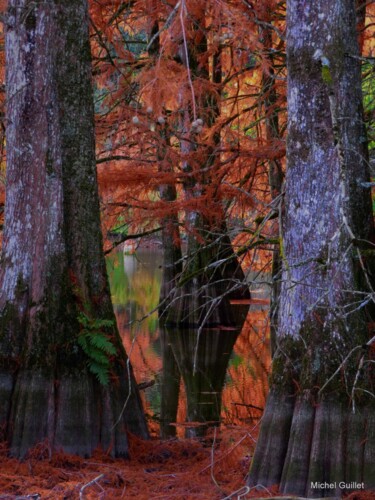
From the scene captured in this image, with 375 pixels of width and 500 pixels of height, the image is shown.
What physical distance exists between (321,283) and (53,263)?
7.34 feet

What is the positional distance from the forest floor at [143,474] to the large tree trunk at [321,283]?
22cm

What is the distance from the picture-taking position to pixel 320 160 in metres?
4.70

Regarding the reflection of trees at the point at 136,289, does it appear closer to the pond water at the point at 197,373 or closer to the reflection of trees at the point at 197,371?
the pond water at the point at 197,373

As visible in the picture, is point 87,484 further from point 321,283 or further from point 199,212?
point 199,212

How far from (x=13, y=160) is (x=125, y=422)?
2.18 meters

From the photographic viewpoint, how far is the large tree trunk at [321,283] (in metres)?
4.40

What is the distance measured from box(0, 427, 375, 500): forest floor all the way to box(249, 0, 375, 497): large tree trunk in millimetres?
218

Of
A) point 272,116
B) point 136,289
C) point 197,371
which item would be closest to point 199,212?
point 272,116

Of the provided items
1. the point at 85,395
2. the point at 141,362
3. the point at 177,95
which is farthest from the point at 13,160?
the point at 141,362

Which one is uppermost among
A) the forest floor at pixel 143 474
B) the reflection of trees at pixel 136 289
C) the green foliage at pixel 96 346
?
the reflection of trees at pixel 136 289

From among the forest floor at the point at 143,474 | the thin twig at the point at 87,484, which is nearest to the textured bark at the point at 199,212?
the forest floor at the point at 143,474

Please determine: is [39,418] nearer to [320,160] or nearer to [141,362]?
[320,160]

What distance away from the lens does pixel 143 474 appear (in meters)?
5.41

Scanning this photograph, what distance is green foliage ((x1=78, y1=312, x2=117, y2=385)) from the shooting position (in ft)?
19.0
